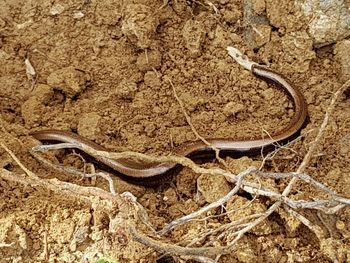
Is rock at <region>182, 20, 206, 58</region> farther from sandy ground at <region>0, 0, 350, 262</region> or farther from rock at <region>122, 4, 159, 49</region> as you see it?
rock at <region>122, 4, 159, 49</region>

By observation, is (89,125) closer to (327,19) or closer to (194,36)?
(194,36)

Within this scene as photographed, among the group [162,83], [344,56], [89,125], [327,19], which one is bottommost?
[89,125]

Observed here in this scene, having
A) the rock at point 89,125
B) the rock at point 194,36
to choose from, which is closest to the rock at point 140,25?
the rock at point 194,36

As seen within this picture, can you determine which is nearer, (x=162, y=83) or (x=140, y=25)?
(x=140, y=25)

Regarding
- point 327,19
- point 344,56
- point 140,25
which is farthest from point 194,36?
point 344,56

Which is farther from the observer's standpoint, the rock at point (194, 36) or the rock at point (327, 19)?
the rock at point (194, 36)

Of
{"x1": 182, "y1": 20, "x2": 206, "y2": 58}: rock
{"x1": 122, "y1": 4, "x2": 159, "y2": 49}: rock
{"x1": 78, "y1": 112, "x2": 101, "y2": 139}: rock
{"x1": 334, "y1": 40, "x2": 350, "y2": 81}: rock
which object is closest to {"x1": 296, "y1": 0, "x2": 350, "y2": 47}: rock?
{"x1": 334, "y1": 40, "x2": 350, "y2": 81}: rock

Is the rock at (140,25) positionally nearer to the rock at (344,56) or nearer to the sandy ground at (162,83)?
the sandy ground at (162,83)

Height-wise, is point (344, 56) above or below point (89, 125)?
above

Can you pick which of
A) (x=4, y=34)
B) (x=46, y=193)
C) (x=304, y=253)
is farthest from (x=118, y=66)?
(x=304, y=253)

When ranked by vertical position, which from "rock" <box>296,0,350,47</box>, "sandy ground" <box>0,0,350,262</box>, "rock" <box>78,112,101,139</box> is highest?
"rock" <box>296,0,350,47</box>

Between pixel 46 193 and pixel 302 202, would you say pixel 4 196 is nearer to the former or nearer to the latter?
pixel 46 193
